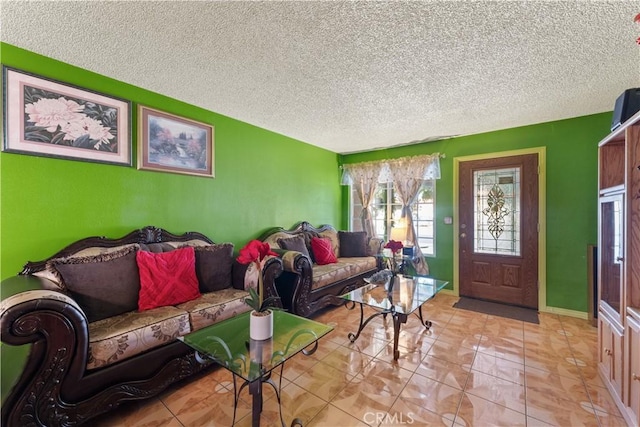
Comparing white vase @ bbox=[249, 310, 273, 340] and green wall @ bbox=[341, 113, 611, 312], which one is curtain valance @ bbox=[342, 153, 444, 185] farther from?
white vase @ bbox=[249, 310, 273, 340]

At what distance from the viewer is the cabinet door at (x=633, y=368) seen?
4.61ft

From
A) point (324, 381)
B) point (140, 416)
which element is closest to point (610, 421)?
point (324, 381)

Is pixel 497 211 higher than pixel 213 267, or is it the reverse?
pixel 497 211

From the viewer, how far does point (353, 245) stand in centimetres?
417

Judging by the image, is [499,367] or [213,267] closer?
[499,367]

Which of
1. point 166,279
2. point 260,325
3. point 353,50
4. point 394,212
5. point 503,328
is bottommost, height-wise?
point 503,328

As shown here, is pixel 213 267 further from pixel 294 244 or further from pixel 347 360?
pixel 347 360

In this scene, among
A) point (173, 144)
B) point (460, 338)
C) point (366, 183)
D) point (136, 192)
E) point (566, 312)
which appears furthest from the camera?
point (366, 183)

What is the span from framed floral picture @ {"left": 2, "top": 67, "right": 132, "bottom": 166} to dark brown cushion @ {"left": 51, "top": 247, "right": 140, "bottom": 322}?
85cm

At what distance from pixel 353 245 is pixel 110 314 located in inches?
122

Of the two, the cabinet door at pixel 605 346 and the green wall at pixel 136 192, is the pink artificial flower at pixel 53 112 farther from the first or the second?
the cabinet door at pixel 605 346

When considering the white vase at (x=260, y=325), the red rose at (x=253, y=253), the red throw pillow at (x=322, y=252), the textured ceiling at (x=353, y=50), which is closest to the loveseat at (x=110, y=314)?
the white vase at (x=260, y=325)

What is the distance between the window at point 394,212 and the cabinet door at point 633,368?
2549 mm

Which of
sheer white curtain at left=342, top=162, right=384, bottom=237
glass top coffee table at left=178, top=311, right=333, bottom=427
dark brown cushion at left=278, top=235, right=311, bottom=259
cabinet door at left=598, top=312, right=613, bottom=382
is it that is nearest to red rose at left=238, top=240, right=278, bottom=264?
glass top coffee table at left=178, top=311, right=333, bottom=427
